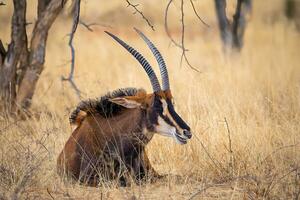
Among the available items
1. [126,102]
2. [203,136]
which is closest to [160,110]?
[126,102]

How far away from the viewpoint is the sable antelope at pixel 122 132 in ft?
20.8

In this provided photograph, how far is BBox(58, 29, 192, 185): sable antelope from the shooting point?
6336 millimetres

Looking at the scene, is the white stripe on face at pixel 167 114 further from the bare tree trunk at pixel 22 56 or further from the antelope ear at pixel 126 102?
the bare tree trunk at pixel 22 56

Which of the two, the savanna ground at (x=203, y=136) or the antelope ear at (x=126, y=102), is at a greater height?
the antelope ear at (x=126, y=102)

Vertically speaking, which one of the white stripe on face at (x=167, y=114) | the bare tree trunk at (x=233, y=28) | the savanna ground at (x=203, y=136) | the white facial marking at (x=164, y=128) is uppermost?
the bare tree trunk at (x=233, y=28)

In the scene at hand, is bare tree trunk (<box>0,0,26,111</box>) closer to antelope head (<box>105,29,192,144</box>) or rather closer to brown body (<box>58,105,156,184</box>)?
brown body (<box>58,105,156,184</box>)

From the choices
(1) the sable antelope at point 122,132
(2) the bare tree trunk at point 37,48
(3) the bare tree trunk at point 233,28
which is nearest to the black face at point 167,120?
(1) the sable antelope at point 122,132

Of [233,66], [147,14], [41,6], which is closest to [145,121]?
[41,6]

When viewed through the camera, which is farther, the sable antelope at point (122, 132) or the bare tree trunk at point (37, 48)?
the bare tree trunk at point (37, 48)

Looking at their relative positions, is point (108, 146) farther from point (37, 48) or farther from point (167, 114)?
point (37, 48)

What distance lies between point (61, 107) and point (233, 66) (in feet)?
12.9

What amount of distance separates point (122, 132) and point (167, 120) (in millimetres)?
615

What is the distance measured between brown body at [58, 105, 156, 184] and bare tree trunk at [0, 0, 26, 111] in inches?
93.7

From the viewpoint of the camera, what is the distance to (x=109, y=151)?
6.48 m
